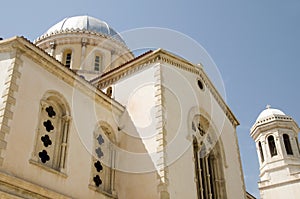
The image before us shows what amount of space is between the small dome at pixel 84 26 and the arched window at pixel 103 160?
12.4 meters

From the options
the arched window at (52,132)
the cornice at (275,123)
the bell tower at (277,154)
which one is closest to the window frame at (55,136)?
the arched window at (52,132)

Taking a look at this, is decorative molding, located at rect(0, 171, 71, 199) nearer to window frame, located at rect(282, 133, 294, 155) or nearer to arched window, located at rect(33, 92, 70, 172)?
arched window, located at rect(33, 92, 70, 172)

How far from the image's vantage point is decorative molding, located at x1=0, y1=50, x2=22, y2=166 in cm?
966

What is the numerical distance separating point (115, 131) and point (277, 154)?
59.0ft

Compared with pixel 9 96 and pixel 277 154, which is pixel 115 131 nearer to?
pixel 9 96

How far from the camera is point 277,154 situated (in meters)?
28.3

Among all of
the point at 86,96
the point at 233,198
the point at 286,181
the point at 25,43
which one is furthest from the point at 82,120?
the point at 286,181

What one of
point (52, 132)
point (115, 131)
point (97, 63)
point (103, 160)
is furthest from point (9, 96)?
point (97, 63)

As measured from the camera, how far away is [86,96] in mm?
13578

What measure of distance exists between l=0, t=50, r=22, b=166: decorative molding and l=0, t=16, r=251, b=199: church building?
3 centimetres

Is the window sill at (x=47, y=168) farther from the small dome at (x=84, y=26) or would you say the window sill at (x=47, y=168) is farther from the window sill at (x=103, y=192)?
the small dome at (x=84, y=26)

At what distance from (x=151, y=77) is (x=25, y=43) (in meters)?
5.58

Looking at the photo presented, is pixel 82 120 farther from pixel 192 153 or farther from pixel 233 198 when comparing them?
pixel 233 198

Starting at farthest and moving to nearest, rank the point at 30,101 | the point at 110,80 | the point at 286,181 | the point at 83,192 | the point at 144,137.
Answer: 1. the point at 286,181
2. the point at 110,80
3. the point at 144,137
4. the point at 83,192
5. the point at 30,101
